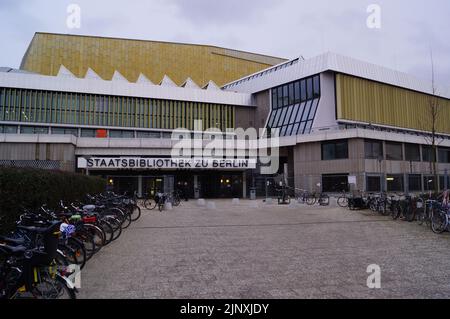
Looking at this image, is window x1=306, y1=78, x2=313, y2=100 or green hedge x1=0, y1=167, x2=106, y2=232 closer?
green hedge x1=0, y1=167, x2=106, y2=232

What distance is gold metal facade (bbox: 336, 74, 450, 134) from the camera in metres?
40.5

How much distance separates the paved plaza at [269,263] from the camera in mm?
5375

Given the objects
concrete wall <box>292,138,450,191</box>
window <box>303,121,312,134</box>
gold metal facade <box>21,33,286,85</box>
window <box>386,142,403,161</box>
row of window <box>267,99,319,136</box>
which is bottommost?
concrete wall <box>292,138,450,191</box>

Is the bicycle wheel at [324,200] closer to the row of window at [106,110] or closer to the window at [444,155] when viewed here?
the window at [444,155]

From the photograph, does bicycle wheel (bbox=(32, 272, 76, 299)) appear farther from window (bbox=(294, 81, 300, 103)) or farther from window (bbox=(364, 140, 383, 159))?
window (bbox=(294, 81, 300, 103))

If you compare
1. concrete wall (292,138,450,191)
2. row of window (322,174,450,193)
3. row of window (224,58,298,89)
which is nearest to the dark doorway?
concrete wall (292,138,450,191)

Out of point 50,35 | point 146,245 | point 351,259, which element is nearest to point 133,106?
point 50,35

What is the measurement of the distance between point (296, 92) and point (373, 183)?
16.9 meters

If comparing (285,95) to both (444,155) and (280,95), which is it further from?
(444,155)

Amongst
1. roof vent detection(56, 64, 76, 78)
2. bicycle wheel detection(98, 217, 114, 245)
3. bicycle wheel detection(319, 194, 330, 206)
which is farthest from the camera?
roof vent detection(56, 64, 76, 78)

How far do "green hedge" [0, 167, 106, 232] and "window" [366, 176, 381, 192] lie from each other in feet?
87.4

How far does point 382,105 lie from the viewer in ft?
147

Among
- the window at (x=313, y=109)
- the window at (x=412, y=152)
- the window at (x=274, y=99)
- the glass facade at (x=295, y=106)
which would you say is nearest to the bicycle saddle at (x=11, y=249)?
the glass facade at (x=295, y=106)

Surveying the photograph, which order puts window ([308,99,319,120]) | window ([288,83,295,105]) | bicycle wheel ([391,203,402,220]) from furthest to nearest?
window ([288,83,295,105]), window ([308,99,319,120]), bicycle wheel ([391,203,402,220])
